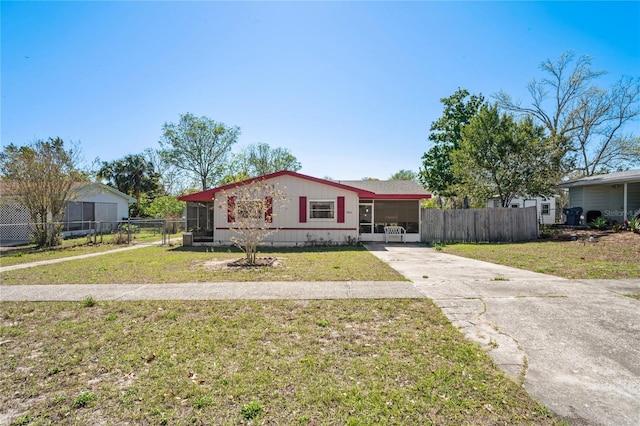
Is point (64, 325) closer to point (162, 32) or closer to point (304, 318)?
point (304, 318)

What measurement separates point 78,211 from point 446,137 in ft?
93.7

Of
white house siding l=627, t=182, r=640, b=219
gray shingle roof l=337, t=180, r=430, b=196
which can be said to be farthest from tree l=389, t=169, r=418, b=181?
gray shingle roof l=337, t=180, r=430, b=196

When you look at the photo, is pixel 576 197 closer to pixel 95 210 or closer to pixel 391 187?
pixel 391 187

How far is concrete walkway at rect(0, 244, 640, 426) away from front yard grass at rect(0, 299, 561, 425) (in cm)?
37

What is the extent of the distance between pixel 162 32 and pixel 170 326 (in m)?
10.0

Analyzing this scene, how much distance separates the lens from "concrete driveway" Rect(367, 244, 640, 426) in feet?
8.75

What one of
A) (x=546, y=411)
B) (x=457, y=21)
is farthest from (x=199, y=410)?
(x=457, y=21)

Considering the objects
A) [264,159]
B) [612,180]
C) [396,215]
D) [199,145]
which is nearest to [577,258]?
[396,215]

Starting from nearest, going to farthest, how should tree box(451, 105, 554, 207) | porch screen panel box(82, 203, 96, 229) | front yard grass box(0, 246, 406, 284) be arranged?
front yard grass box(0, 246, 406, 284) < tree box(451, 105, 554, 207) < porch screen panel box(82, 203, 96, 229)

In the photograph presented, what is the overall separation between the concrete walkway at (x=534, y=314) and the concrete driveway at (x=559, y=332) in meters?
0.01

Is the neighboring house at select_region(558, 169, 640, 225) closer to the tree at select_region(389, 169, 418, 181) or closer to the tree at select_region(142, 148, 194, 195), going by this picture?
the tree at select_region(142, 148, 194, 195)

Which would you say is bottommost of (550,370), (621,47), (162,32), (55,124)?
A: (550,370)

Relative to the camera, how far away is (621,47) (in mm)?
16188

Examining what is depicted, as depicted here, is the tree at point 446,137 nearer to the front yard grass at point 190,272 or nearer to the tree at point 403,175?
the front yard grass at point 190,272
